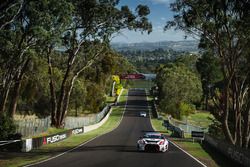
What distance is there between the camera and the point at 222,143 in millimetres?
29344

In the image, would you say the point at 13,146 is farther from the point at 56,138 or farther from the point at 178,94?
the point at 178,94

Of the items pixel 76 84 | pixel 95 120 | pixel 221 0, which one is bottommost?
pixel 95 120

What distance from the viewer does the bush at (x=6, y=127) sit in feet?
103

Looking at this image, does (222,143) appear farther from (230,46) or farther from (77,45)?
(77,45)

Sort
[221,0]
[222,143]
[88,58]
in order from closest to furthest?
1. [222,143]
2. [221,0]
3. [88,58]

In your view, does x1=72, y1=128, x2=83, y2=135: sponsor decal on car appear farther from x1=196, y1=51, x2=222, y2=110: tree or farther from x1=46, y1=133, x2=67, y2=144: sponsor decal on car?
x1=196, y1=51, x2=222, y2=110: tree

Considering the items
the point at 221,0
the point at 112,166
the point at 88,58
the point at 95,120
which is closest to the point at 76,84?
the point at 95,120

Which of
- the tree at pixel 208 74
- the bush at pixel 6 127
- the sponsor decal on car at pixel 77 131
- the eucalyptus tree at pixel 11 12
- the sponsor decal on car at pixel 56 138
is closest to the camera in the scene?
the bush at pixel 6 127

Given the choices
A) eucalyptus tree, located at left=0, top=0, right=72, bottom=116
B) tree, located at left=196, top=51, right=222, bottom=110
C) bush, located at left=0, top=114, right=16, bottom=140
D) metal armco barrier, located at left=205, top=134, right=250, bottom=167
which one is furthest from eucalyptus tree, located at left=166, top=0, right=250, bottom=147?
tree, located at left=196, top=51, right=222, bottom=110

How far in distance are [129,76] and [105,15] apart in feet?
241

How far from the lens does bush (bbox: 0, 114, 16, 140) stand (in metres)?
31.3

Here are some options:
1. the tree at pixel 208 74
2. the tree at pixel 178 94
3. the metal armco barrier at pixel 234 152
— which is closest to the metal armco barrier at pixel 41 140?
the metal armco barrier at pixel 234 152

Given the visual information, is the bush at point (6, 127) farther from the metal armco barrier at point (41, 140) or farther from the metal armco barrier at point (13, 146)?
the metal armco barrier at point (13, 146)

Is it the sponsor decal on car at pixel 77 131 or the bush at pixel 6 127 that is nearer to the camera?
the bush at pixel 6 127
